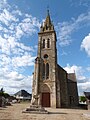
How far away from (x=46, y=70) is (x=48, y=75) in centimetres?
122

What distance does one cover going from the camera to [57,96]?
29.1 m

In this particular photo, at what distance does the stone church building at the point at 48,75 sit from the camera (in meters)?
29.3

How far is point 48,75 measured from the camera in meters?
31.0

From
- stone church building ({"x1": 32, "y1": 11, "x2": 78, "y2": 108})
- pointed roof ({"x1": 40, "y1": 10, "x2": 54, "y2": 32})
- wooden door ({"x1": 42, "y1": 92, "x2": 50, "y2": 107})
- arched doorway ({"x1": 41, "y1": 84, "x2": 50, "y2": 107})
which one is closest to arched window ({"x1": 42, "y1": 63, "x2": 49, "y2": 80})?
stone church building ({"x1": 32, "y1": 11, "x2": 78, "y2": 108})

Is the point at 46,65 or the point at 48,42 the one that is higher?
the point at 48,42

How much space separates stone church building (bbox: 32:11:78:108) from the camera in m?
29.3

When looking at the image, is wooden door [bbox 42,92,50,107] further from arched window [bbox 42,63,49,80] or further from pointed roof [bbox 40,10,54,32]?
pointed roof [bbox 40,10,54,32]

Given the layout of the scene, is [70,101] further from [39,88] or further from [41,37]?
[41,37]

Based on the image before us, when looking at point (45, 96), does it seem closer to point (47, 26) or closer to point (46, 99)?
point (46, 99)

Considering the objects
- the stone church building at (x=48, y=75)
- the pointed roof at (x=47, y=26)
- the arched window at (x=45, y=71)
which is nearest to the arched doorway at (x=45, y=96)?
the stone church building at (x=48, y=75)

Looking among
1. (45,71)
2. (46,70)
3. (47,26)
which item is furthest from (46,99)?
(47,26)

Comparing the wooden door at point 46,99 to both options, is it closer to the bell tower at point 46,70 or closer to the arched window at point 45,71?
the bell tower at point 46,70

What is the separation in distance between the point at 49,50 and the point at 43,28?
7.03m

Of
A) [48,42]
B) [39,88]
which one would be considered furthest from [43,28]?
[39,88]
